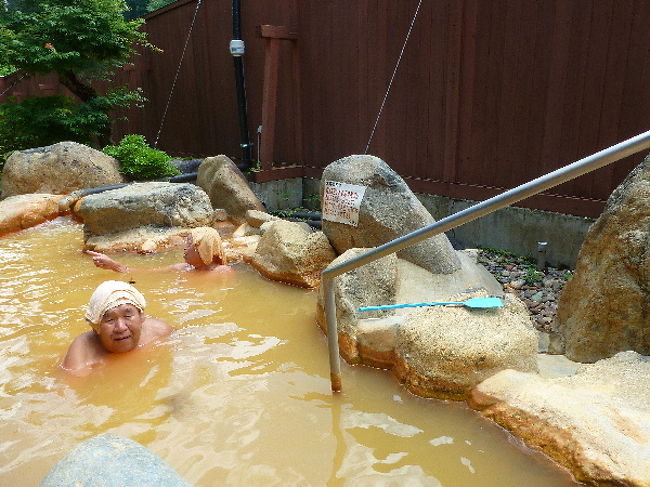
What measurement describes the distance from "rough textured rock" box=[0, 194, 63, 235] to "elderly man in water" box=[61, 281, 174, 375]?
4388 mm

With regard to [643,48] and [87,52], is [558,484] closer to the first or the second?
[643,48]

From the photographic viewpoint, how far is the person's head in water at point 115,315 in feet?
12.1

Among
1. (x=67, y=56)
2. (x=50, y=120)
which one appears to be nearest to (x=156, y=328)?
(x=67, y=56)

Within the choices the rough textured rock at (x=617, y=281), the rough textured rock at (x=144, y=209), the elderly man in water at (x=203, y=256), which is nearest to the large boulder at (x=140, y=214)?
the rough textured rock at (x=144, y=209)

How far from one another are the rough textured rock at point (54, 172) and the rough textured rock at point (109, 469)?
7.47 metres

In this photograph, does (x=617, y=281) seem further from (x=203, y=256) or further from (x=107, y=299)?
(x=203, y=256)

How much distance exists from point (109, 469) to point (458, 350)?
206cm

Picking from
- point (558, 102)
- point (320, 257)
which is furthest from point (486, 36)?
point (320, 257)

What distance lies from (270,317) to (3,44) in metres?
7.94

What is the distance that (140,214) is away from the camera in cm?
690

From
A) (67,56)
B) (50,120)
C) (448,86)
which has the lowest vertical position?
(50,120)

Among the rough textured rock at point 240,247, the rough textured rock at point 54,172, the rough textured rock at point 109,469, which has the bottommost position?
the rough textured rock at point 240,247

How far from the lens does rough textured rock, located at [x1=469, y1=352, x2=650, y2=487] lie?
2.32 meters

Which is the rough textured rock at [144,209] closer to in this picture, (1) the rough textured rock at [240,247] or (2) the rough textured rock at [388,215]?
(1) the rough textured rock at [240,247]
